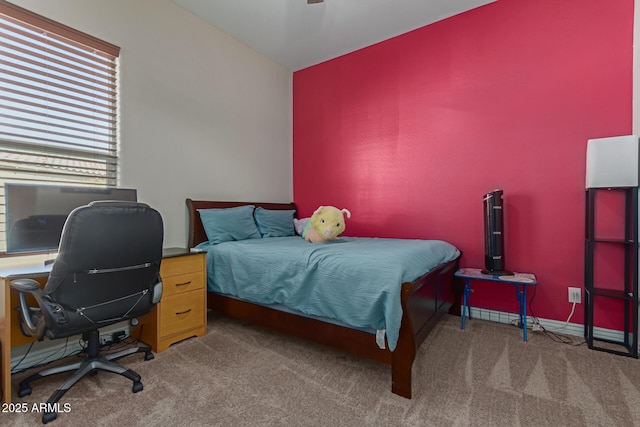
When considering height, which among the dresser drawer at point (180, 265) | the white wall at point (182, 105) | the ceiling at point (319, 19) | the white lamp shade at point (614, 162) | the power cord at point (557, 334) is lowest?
the power cord at point (557, 334)

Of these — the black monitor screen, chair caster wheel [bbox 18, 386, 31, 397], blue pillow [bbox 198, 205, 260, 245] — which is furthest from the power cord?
the black monitor screen

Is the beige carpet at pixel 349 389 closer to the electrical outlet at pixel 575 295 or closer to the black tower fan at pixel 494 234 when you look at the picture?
the electrical outlet at pixel 575 295

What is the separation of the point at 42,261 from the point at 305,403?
2029 millimetres

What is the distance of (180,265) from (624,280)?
11.1 feet

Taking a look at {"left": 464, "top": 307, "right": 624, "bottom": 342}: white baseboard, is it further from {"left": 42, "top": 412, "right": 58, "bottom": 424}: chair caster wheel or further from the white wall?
{"left": 42, "top": 412, "right": 58, "bottom": 424}: chair caster wheel

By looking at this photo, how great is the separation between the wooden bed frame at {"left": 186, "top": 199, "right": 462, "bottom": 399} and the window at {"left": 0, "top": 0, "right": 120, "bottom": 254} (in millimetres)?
884

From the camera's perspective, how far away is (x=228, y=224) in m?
2.93

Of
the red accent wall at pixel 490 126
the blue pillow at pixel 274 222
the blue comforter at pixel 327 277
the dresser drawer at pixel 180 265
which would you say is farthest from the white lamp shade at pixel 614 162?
the dresser drawer at pixel 180 265

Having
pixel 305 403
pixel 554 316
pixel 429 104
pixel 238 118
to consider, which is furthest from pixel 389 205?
pixel 305 403

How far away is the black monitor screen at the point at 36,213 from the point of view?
A: 1716 millimetres

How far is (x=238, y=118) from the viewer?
346 centimetres

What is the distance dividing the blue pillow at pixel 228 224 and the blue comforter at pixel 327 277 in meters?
0.20

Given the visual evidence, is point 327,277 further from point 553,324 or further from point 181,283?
point 553,324

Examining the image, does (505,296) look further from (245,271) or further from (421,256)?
(245,271)
